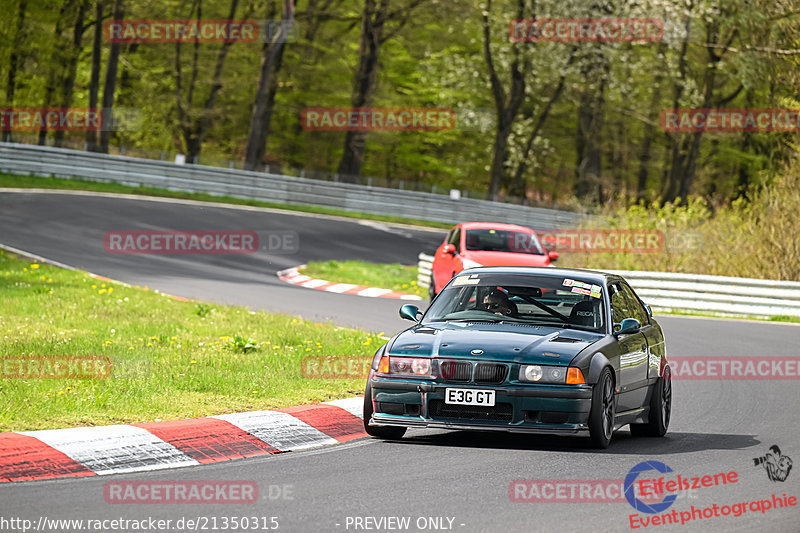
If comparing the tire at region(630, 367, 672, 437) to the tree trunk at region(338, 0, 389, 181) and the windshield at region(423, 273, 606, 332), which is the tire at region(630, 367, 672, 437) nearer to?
the windshield at region(423, 273, 606, 332)

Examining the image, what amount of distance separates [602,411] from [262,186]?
1471 inches

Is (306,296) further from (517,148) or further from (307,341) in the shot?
(517,148)

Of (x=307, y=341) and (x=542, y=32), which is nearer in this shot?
(x=307, y=341)

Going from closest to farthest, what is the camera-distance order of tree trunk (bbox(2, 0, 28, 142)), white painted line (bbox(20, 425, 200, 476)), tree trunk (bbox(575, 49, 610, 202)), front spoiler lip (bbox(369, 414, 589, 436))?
white painted line (bbox(20, 425, 200, 476)), front spoiler lip (bbox(369, 414, 589, 436)), tree trunk (bbox(2, 0, 28, 142)), tree trunk (bbox(575, 49, 610, 202))

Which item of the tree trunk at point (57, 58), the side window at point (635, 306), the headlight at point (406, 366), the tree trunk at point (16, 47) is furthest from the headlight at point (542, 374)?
the tree trunk at point (16, 47)

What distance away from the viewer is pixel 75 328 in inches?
546

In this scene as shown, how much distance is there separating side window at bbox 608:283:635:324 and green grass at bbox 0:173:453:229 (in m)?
30.7

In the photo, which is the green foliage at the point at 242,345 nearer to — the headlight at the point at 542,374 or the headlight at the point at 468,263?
the headlight at the point at 542,374

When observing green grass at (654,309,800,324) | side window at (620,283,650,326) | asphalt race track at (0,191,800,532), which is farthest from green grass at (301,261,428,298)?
side window at (620,283,650,326)

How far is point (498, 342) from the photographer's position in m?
8.74

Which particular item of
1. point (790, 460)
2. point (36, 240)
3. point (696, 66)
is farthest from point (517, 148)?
point (790, 460)

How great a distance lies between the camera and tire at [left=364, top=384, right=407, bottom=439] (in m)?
8.99

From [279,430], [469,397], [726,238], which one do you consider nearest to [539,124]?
[726,238]

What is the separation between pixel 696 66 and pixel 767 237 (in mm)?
37340
